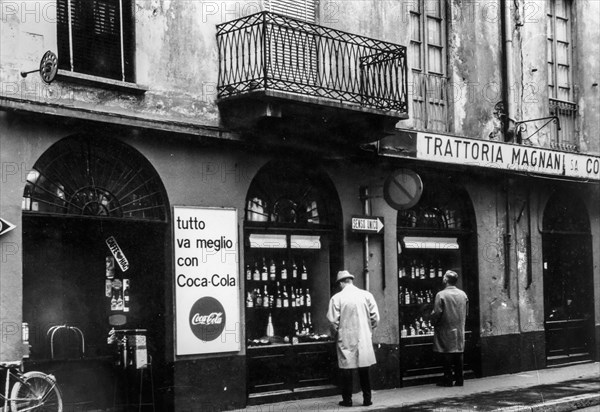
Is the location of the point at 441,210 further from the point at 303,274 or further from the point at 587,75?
the point at 587,75

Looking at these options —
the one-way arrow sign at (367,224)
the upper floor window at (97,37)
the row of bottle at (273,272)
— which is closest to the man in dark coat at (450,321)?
the one-way arrow sign at (367,224)

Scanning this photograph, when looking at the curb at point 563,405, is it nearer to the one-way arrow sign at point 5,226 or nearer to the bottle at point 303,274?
the bottle at point 303,274

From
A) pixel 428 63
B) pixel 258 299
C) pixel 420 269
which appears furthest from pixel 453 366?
pixel 428 63

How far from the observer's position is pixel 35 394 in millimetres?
9562

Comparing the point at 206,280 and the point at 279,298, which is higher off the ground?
the point at 206,280

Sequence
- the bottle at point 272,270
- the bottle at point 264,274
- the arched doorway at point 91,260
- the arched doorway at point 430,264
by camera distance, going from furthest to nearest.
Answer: the arched doorway at point 430,264 → the bottle at point 272,270 → the bottle at point 264,274 → the arched doorway at point 91,260

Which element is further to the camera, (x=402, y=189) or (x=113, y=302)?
(x=402, y=189)

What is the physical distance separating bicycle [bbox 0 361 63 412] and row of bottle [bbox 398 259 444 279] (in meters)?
6.82

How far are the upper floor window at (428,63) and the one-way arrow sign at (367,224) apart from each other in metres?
2.15

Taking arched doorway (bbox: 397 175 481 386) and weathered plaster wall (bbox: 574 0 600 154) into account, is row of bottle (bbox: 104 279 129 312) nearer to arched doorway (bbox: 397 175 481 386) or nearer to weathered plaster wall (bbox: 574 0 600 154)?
arched doorway (bbox: 397 175 481 386)

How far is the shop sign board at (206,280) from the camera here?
37.4ft

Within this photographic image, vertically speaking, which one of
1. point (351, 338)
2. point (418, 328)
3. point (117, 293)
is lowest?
point (418, 328)

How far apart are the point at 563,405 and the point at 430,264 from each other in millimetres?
4161

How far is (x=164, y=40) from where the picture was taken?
451 inches
